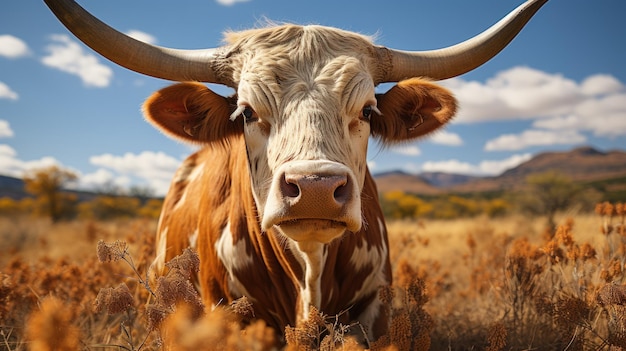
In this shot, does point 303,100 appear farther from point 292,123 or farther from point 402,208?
point 402,208

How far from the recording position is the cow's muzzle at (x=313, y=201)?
2096mm

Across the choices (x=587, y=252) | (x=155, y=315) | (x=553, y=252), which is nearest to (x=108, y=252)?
(x=155, y=315)

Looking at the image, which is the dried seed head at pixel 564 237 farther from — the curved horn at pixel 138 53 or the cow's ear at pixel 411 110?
the curved horn at pixel 138 53

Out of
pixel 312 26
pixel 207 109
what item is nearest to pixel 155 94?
pixel 207 109

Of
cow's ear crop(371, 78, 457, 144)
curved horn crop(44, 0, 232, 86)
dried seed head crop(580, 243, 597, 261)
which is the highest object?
curved horn crop(44, 0, 232, 86)

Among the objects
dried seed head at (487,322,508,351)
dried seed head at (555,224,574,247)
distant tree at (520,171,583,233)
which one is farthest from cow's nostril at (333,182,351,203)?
distant tree at (520,171,583,233)

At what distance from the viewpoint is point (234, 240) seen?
3.41 metres

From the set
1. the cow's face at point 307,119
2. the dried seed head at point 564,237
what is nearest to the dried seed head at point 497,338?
the cow's face at point 307,119

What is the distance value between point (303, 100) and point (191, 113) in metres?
1.09

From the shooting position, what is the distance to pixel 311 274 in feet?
9.82

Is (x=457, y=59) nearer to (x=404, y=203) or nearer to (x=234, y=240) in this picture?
(x=234, y=240)

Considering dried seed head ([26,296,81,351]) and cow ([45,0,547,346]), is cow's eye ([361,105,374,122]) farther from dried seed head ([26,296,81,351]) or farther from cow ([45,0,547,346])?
dried seed head ([26,296,81,351])

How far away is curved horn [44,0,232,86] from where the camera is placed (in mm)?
2871

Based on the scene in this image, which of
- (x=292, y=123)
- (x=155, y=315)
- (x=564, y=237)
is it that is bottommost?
(x=155, y=315)
